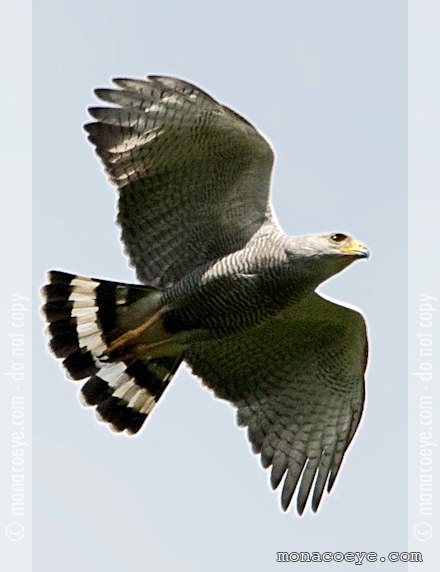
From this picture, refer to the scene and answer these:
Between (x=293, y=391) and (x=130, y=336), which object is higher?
(x=130, y=336)

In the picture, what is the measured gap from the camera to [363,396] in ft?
43.4

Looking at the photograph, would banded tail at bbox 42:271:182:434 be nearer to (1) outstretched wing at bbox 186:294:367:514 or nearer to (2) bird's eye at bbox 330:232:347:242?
(1) outstretched wing at bbox 186:294:367:514

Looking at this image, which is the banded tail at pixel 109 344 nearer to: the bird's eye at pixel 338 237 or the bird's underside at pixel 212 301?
Result: the bird's underside at pixel 212 301

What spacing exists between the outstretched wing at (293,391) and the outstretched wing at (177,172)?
3.62 ft

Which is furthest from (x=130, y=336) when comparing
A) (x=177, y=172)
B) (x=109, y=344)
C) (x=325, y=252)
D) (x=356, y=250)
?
(x=356, y=250)

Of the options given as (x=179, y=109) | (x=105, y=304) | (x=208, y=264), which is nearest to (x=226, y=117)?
(x=179, y=109)

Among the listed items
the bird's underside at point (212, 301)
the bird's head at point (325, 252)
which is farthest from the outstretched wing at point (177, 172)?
the bird's head at point (325, 252)

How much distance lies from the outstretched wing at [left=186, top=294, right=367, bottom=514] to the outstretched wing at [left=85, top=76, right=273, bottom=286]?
1.10m

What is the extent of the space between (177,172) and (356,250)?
68.4 inches

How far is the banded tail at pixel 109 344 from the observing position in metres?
12.8

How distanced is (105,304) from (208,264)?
1149 millimetres

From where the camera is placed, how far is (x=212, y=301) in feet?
40.3

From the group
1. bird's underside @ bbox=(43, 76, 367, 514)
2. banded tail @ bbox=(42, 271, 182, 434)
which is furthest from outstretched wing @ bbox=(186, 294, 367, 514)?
banded tail @ bbox=(42, 271, 182, 434)

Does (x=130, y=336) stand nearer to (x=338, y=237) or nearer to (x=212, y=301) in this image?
(x=212, y=301)
